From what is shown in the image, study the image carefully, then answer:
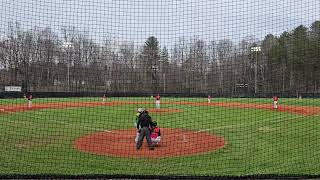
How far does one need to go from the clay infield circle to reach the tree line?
1.60 meters

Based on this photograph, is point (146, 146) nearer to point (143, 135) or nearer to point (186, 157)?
point (143, 135)

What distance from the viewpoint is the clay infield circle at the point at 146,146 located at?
32.8ft

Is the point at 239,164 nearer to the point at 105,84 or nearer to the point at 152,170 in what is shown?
the point at 152,170

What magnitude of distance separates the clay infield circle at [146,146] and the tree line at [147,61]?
1.60 m

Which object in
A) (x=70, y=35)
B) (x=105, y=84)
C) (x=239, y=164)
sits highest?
(x=70, y=35)

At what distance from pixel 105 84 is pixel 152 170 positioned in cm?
393

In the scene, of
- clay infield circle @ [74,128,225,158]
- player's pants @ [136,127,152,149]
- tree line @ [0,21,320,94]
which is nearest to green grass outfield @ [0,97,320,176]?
clay infield circle @ [74,128,225,158]

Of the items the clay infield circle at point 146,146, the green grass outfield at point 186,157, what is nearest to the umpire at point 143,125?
the clay infield circle at point 146,146

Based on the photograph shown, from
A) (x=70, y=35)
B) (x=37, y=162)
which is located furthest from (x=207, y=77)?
(x=37, y=162)

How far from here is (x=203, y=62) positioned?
10.7 meters

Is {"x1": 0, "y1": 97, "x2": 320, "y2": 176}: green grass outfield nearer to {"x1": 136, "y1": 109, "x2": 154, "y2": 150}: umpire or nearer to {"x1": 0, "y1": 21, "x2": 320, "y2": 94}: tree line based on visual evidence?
{"x1": 136, "y1": 109, "x2": 154, "y2": 150}: umpire

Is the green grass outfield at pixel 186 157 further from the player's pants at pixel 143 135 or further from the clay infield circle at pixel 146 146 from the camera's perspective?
the player's pants at pixel 143 135

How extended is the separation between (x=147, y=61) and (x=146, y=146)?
235 cm

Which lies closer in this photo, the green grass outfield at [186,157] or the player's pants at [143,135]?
the green grass outfield at [186,157]
